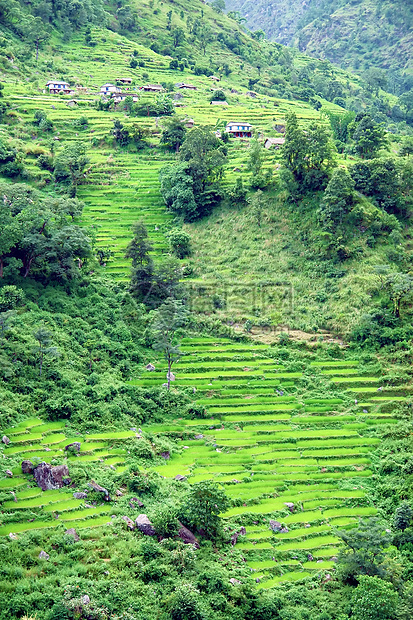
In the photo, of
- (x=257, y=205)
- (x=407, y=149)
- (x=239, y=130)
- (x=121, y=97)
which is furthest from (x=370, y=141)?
(x=121, y=97)

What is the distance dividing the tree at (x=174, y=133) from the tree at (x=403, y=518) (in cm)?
6165

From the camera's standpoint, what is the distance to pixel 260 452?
1796 inches

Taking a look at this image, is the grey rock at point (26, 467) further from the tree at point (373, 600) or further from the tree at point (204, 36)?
the tree at point (204, 36)

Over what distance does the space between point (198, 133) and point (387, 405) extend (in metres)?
41.5

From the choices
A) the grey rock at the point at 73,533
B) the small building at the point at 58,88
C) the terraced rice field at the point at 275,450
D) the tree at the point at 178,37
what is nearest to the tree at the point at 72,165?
the small building at the point at 58,88

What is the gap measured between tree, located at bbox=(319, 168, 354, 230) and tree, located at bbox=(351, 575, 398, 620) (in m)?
39.2

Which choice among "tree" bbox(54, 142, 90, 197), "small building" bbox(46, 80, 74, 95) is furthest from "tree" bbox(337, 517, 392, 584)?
"small building" bbox(46, 80, 74, 95)

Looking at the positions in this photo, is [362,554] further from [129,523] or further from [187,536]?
[129,523]

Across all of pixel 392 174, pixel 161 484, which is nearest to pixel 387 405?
pixel 161 484

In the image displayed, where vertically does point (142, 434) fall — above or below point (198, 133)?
below

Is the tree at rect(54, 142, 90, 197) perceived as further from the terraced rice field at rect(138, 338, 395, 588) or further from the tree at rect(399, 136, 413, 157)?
the tree at rect(399, 136, 413, 157)

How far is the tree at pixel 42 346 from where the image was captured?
148ft

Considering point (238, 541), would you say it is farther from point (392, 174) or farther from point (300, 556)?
point (392, 174)

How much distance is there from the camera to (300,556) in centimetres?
3744
